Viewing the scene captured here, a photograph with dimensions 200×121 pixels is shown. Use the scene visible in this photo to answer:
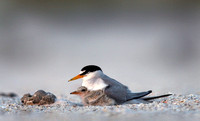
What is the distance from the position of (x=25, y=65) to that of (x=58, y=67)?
4.30ft

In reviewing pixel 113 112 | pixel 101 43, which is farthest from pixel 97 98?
pixel 101 43

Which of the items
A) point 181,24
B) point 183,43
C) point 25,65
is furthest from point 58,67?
point 181,24

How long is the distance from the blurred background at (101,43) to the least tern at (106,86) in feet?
4.87

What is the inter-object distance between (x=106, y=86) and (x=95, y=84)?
177 millimetres

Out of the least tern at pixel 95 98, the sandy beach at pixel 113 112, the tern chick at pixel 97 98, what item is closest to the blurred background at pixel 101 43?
the tern chick at pixel 97 98

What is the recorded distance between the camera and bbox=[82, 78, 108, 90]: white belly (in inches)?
215

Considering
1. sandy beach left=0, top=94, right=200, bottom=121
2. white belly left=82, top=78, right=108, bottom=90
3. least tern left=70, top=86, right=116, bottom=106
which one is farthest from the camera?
white belly left=82, top=78, right=108, bottom=90

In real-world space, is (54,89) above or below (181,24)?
below

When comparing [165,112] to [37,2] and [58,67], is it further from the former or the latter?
[37,2]

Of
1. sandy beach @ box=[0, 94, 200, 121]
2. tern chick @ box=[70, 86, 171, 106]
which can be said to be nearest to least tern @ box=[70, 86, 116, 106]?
tern chick @ box=[70, 86, 171, 106]

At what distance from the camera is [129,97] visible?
17.9ft

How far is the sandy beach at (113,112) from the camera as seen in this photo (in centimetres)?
442

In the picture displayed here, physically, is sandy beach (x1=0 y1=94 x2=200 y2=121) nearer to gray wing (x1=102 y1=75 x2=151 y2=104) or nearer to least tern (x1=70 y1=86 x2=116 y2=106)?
least tern (x1=70 y1=86 x2=116 y2=106)

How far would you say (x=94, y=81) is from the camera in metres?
5.57
